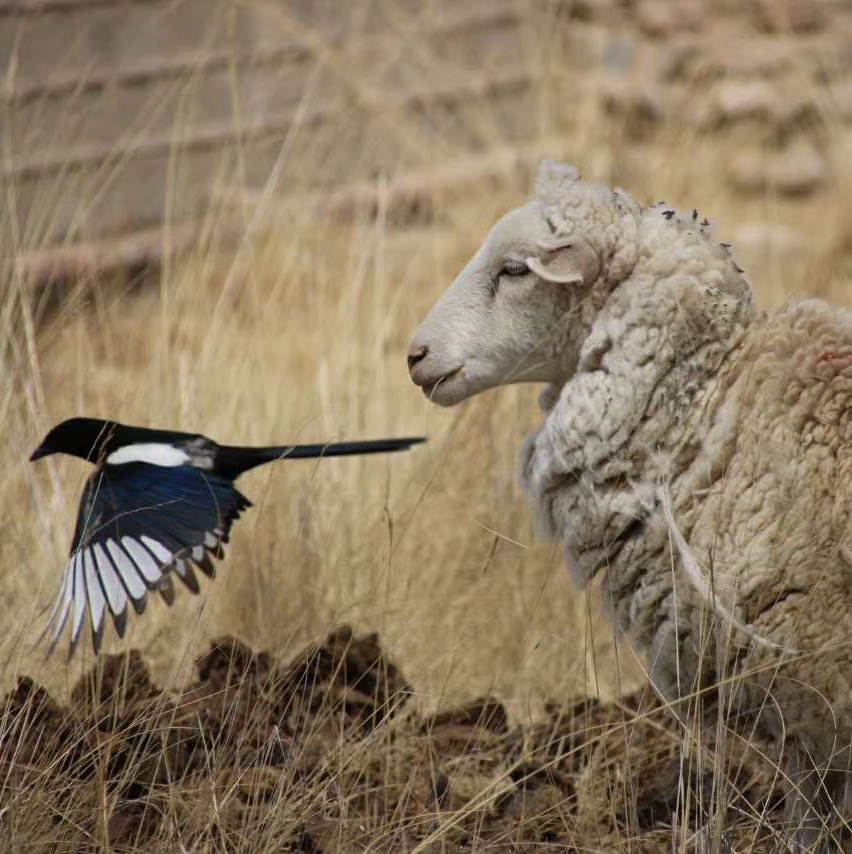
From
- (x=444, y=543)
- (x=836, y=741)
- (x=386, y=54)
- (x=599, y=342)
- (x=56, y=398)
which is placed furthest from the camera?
(x=386, y=54)

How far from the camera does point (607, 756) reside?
295 centimetres

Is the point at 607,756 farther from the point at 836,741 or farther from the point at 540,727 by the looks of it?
the point at 836,741

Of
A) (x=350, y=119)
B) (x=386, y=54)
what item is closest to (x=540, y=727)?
(x=350, y=119)

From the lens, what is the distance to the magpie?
243cm

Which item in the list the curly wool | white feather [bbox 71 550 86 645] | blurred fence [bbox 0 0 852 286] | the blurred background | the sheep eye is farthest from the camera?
blurred fence [bbox 0 0 852 286]

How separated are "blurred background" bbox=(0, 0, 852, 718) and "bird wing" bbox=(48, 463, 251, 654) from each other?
0.38 feet

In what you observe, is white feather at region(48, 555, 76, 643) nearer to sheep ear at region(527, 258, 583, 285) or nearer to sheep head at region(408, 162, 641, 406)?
sheep head at region(408, 162, 641, 406)

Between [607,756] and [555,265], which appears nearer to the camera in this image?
[555,265]

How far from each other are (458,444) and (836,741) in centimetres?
169

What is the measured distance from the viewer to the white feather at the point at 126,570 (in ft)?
7.88

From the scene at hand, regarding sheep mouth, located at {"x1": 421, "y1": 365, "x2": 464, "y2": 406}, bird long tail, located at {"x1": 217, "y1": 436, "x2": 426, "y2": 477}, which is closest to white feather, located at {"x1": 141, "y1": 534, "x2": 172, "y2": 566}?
bird long tail, located at {"x1": 217, "y1": 436, "x2": 426, "y2": 477}

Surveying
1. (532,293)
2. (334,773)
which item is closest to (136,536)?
(334,773)

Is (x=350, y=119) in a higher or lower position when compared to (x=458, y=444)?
higher

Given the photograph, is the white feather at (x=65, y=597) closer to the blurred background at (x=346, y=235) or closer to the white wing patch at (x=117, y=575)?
the white wing patch at (x=117, y=575)
